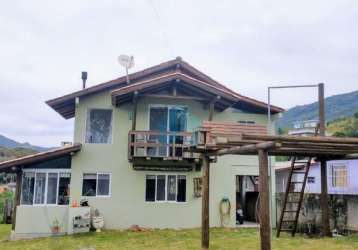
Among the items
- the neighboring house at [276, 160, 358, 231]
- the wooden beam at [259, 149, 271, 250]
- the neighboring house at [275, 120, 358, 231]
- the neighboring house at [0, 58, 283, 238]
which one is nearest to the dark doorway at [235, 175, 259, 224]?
the neighboring house at [275, 120, 358, 231]

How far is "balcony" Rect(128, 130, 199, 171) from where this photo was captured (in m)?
17.0

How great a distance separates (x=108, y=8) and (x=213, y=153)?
601cm

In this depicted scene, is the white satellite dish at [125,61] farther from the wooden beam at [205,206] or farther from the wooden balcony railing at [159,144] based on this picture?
the wooden beam at [205,206]

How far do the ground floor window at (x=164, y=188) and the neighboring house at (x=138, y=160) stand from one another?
46mm

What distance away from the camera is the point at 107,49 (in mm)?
21531

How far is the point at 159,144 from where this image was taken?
16828mm

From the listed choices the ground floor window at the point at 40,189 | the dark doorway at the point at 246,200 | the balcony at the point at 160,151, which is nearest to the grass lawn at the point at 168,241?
the ground floor window at the point at 40,189

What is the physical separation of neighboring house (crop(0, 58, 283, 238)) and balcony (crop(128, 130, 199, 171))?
4 cm

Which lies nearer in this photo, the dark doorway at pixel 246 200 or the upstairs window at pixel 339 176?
the dark doorway at pixel 246 200

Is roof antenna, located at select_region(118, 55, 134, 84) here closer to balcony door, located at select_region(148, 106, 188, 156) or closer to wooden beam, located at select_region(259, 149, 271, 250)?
balcony door, located at select_region(148, 106, 188, 156)

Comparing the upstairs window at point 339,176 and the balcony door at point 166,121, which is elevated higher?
the balcony door at point 166,121

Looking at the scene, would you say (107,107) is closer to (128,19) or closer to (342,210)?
(128,19)

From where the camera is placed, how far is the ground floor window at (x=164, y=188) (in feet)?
59.2

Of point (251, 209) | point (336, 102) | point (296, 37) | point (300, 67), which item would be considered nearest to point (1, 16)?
point (296, 37)
